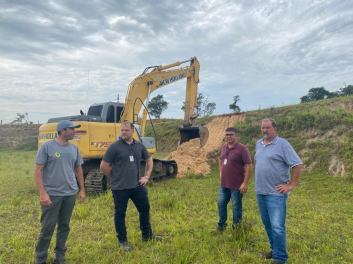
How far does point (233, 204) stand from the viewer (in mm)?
4305

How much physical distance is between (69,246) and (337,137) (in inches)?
384

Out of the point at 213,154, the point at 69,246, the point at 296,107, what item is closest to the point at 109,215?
the point at 69,246

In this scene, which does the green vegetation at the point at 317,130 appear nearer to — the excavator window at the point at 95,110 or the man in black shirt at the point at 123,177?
the excavator window at the point at 95,110

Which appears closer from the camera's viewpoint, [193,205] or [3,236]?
[3,236]

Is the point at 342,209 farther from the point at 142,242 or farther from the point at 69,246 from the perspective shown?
the point at 69,246

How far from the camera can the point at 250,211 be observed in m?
5.59

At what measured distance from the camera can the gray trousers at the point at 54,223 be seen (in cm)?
342

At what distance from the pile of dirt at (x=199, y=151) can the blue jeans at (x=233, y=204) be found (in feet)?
21.6

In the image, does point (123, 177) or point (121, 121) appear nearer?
point (123, 177)

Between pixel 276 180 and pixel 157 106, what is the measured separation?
34434 millimetres

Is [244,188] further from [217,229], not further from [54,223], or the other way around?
[54,223]

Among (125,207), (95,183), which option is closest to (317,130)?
(95,183)

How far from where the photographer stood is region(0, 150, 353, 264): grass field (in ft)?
11.9

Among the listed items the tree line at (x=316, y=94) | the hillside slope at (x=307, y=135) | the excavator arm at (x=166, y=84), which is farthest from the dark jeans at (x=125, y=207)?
the tree line at (x=316, y=94)
